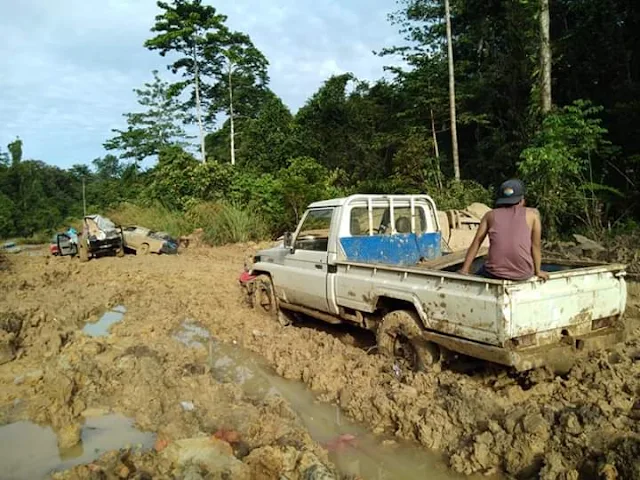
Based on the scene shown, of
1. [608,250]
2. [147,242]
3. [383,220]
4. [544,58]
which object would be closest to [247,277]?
[383,220]

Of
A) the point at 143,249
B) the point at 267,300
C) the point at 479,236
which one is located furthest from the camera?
the point at 143,249

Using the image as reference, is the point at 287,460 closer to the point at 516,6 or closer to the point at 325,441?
the point at 325,441

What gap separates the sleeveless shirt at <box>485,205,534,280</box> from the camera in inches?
182

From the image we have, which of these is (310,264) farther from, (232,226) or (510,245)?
(232,226)

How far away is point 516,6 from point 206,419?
18252 mm

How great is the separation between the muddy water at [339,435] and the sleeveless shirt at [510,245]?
1.76 m

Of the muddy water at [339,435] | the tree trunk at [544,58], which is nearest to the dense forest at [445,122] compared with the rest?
the tree trunk at [544,58]

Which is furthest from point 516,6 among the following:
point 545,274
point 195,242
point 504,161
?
point 545,274

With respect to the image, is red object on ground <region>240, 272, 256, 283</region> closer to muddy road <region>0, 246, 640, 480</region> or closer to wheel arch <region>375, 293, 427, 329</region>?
muddy road <region>0, 246, 640, 480</region>

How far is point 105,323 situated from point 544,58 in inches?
497

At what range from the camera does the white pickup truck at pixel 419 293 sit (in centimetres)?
441

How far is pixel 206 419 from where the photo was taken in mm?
4531

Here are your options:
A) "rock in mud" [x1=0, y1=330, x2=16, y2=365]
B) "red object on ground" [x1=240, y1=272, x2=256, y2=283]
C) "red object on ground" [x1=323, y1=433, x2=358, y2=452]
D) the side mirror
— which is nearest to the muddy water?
"red object on ground" [x1=323, y1=433, x2=358, y2=452]

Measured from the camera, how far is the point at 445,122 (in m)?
22.7
